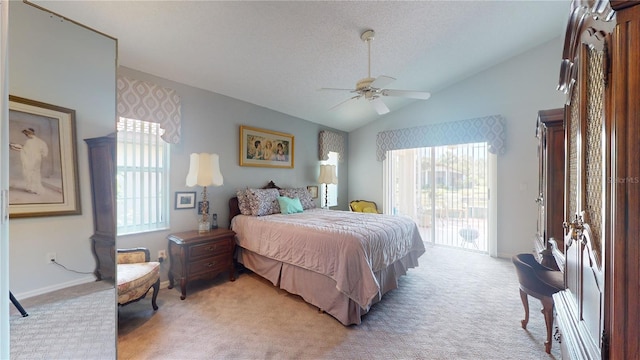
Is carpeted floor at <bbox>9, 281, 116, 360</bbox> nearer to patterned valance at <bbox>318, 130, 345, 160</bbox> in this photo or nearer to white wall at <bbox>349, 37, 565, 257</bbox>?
patterned valance at <bbox>318, 130, 345, 160</bbox>

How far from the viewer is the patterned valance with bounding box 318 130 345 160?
4.99m

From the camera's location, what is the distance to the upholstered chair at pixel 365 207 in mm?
5145

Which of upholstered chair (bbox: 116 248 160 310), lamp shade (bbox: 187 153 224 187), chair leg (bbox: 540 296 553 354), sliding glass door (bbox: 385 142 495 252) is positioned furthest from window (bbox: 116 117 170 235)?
sliding glass door (bbox: 385 142 495 252)

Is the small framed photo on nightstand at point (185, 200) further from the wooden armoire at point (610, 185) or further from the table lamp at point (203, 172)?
the wooden armoire at point (610, 185)

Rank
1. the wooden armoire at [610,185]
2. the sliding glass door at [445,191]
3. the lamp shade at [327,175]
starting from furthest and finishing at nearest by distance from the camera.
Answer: the lamp shade at [327,175] → the sliding glass door at [445,191] → the wooden armoire at [610,185]

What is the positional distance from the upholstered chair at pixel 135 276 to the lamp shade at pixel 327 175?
3064mm

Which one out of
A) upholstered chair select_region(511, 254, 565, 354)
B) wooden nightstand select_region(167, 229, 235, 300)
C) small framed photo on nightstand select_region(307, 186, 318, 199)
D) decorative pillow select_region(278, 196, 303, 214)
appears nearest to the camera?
upholstered chair select_region(511, 254, 565, 354)

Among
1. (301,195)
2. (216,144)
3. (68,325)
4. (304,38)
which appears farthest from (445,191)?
(68,325)

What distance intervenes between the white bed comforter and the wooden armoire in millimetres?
1392

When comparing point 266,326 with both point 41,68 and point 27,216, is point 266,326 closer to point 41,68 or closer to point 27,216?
point 27,216

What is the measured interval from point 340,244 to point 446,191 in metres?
3.32

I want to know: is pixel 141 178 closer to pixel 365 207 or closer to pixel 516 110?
pixel 365 207

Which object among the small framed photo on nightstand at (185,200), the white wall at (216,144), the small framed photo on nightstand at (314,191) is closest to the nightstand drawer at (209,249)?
the white wall at (216,144)

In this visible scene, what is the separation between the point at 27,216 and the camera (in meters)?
1.00
